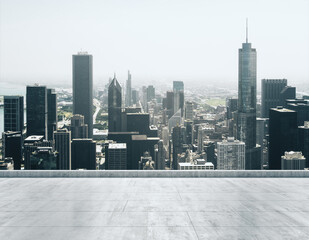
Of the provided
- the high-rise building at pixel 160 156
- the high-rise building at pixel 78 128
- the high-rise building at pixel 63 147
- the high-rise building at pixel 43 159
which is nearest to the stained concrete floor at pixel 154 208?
the high-rise building at pixel 43 159

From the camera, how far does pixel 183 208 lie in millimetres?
12789

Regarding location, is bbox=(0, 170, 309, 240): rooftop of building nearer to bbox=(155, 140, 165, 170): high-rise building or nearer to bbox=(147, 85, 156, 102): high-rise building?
bbox=(155, 140, 165, 170): high-rise building

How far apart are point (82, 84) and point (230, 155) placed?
7327 centimetres

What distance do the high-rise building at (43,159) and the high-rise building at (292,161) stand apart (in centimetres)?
5025

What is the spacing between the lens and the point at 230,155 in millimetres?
99688

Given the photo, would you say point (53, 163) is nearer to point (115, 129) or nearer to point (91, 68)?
point (115, 129)

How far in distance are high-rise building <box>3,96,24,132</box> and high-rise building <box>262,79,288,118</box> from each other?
78606 mm

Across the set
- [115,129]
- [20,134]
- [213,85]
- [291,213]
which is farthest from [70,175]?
[213,85]

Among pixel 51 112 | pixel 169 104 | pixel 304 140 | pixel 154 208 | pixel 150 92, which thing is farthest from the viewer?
pixel 150 92

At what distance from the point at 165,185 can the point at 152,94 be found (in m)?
162

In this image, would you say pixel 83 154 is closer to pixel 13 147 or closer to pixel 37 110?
pixel 13 147

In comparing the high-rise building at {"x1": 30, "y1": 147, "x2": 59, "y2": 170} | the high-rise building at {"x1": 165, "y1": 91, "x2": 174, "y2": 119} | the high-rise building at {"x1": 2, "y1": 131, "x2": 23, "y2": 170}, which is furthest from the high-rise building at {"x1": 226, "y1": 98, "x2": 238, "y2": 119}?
the high-rise building at {"x1": 2, "y1": 131, "x2": 23, "y2": 170}

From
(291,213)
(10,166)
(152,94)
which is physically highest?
(152,94)

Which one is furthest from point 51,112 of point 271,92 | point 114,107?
point 271,92
